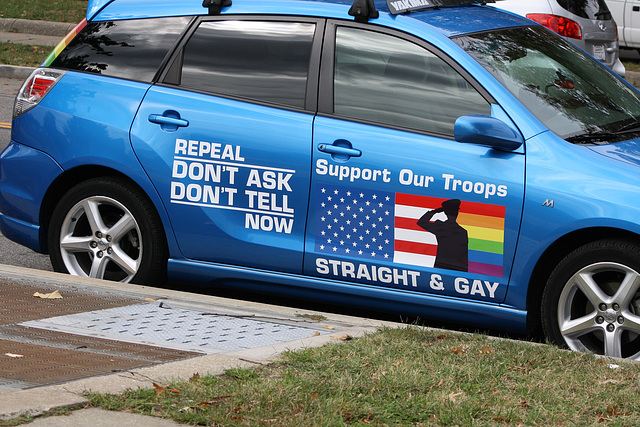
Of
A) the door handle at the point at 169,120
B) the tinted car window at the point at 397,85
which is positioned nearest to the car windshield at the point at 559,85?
the tinted car window at the point at 397,85

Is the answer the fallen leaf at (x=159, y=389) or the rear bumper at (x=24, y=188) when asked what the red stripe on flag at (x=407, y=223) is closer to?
the fallen leaf at (x=159, y=389)

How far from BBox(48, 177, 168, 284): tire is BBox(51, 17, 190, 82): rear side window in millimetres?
666

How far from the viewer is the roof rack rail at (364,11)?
5.24 m

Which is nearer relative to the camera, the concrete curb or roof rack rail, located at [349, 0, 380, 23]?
roof rack rail, located at [349, 0, 380, 23]

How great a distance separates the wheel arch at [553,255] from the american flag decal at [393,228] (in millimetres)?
190

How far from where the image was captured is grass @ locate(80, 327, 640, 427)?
3521 millimetres

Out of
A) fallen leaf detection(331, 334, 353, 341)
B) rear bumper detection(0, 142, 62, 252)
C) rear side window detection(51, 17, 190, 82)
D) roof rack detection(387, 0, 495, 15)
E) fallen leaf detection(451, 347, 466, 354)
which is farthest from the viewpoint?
rear bumper detection(0, 142, 62, 252)

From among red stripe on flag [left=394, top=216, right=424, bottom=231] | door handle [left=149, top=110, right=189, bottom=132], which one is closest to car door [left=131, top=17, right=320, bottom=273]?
door handle [left=149, top=110, right=189, bottom=132]

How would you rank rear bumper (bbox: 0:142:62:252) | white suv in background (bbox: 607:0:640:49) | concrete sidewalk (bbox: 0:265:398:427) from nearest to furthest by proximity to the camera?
concrete sidewalk (bbox: 0:265:398:427) → rear bumper (bbox: 0:142:62:252) → white suv in background (bbox: 607:0:640:49)

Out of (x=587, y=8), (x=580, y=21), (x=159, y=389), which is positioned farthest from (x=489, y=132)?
(x=587, y=8)

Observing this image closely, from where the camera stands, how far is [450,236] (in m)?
4.86

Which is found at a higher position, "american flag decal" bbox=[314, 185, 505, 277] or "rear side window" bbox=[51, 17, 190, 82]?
"rear side window" bbox=[51, 17, 190, 82]

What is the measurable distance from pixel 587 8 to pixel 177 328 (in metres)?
8.41

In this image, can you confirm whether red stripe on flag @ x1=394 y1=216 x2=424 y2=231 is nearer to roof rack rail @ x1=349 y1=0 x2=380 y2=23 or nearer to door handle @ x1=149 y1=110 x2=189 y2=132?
roof rack rail @ x1=349 y1=0 x2=380 y2=23
